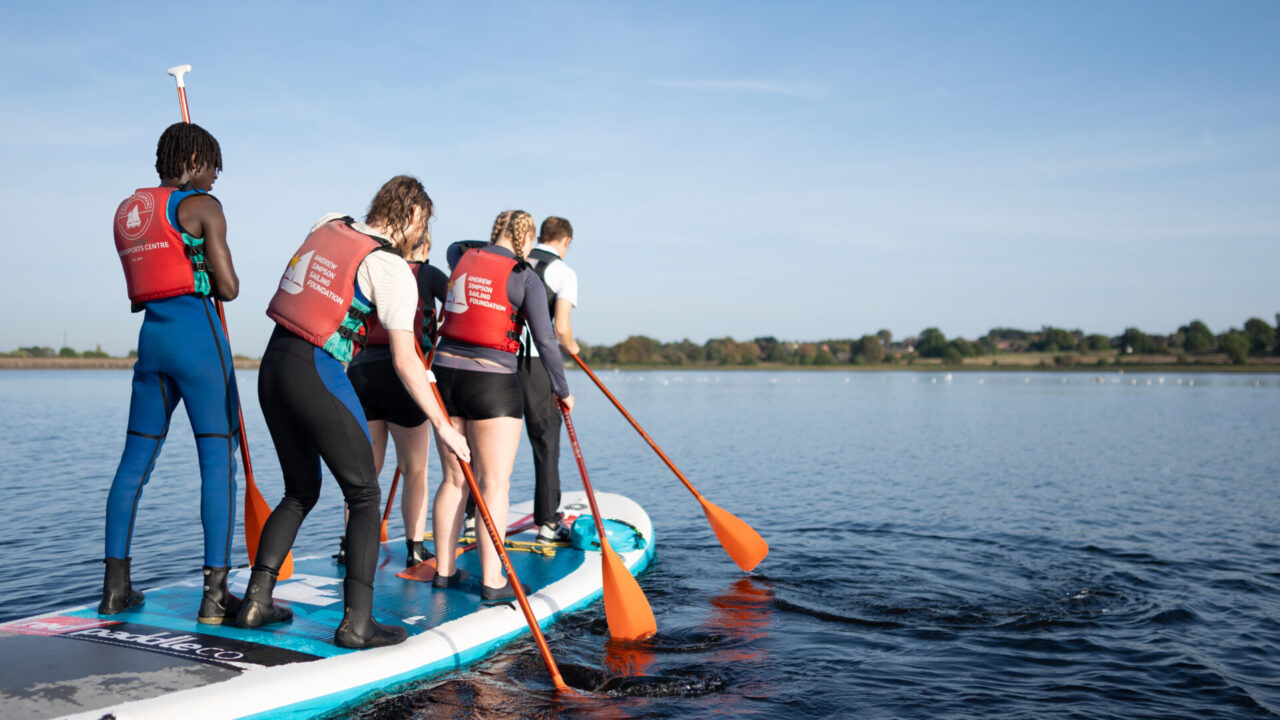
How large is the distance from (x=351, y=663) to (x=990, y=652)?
13.6 ft

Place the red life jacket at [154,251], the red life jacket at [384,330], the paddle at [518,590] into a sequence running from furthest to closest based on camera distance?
1. the red life jacket at [384,330]
2. the paddle at [518,590]
3. the red life jacket at [154,251]

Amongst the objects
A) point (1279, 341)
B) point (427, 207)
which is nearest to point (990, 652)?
point (427, 207)

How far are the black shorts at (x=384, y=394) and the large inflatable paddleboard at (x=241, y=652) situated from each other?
110cm

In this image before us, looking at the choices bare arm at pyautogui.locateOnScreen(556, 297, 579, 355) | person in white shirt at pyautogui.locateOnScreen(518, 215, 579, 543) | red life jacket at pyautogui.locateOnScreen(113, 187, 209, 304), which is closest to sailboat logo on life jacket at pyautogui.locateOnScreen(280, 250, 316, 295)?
red life jacket at pyautogui.locateOnScreen(113, 187, 209, 304)

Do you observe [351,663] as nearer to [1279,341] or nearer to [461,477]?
[461,477]

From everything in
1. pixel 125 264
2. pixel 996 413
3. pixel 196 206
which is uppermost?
pixel 196 206

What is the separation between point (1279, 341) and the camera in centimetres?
16750

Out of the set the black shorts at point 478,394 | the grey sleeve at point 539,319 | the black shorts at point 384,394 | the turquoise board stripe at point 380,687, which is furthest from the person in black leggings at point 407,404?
the turquoise board stripe at point 380,687

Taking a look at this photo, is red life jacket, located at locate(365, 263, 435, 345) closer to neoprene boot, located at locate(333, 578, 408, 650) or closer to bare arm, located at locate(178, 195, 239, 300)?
bare arm, located at locate(178, 195, 239, 300)

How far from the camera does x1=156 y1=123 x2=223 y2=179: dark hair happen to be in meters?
4.07

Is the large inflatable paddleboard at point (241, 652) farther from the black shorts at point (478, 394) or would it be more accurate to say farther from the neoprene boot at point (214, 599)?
the black shorts at point (478, 394)

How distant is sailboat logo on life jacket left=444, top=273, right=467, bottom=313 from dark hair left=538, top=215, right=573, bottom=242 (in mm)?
1380

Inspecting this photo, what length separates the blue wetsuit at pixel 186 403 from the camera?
3953 mm

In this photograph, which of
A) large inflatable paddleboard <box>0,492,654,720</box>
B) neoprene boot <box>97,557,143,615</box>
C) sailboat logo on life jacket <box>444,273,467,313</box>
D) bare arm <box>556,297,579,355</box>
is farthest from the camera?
bare arm <box>556,297,579,355</box>
